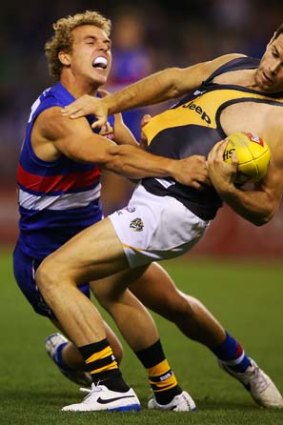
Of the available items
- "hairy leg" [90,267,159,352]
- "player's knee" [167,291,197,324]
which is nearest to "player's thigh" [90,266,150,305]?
"hairy leg" [90,267,159,352]

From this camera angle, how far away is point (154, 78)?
6.32 metres

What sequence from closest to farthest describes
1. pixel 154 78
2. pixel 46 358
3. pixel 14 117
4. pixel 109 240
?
pixel 109 240 → pixel 154 78 → pixel 46 358 → pixel 14 117

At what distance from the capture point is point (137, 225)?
5.85 m

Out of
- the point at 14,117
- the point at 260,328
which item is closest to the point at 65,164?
the point at 260,328

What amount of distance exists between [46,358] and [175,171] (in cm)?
286

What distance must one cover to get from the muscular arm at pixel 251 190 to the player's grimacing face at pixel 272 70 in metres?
0.33

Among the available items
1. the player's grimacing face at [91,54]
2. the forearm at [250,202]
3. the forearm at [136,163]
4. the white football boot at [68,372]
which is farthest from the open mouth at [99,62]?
the white football boot at [68,372]

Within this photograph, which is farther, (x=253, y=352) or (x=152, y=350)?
(x=253, y=352)

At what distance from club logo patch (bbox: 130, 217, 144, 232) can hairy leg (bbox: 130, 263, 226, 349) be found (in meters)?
0.74

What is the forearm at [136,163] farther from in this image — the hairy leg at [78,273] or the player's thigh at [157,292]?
the player's thigh at [157,292]

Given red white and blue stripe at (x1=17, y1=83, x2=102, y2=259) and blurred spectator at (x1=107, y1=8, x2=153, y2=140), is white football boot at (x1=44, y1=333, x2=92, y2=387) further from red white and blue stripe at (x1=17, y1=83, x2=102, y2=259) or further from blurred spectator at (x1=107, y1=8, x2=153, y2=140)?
blurred spectator at (x1=107, y1=8, x2=153, y2=140)

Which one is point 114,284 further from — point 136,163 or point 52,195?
point 136,163

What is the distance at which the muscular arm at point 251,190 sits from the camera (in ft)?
18.7

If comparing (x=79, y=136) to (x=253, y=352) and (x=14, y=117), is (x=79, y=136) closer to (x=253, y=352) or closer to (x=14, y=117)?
(x=253, y=352)
